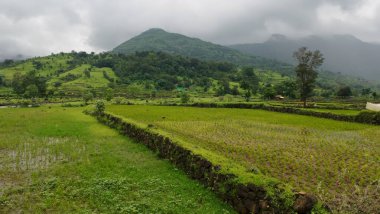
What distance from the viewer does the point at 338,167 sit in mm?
12734

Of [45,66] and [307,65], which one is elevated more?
[45,66]

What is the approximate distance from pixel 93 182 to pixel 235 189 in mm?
5666

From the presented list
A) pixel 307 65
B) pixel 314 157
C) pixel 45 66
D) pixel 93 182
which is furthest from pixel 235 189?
pixel 45 66

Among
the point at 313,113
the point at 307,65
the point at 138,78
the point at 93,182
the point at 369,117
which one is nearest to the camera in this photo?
the point at 93,182

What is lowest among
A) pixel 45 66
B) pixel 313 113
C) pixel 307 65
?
pixel 313 113

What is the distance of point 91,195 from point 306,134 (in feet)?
52.3

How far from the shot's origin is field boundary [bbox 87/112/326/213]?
765 centimetres

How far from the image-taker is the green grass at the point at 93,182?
972cm

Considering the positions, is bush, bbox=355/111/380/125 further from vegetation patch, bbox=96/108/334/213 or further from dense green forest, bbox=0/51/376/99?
dense green forest, bbox=0/51/376/99

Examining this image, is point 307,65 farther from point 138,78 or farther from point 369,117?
point 138,78

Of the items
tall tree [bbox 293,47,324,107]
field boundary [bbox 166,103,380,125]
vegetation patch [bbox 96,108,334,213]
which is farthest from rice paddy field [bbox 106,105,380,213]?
tall tree [bbox 293,47,324,107]

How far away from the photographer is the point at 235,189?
9.52 meters

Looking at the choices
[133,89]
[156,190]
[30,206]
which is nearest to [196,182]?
[156,190]

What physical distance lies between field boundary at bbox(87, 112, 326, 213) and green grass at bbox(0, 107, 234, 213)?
1.27 feet
